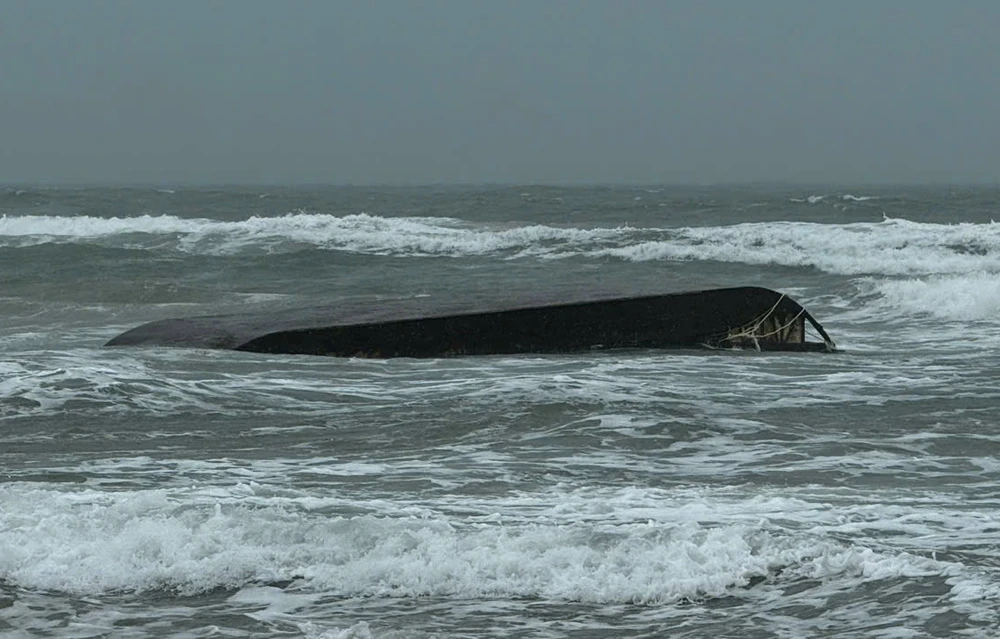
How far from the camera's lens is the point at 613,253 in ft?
89.5

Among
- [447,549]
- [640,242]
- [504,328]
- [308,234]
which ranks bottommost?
[447,549]

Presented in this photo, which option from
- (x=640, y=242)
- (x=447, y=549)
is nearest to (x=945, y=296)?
(x=447, y=549)

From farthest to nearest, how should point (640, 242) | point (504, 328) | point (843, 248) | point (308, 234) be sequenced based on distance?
point (308, 234)
point (640, 242)
point (843, 248)
point (504, 328)

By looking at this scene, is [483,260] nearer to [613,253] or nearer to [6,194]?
[613,253]

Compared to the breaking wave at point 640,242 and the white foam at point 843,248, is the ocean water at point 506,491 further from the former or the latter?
the breaking wave at point 640,242

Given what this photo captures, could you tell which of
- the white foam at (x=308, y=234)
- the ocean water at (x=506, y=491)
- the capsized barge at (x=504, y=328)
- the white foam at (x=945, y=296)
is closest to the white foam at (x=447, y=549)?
the ocean water at (x=506, y=491)

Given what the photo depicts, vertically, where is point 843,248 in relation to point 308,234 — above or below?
below

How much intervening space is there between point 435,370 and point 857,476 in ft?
13.4

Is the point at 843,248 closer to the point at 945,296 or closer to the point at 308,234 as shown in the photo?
the point at 945,296

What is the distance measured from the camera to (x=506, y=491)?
233 inches

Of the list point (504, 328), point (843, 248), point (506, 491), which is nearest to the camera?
point (506, 491)

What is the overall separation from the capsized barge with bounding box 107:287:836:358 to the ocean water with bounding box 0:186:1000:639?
27cm

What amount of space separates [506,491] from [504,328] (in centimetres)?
A: 480

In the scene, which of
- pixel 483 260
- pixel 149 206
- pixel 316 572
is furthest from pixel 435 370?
pixel 149 206
